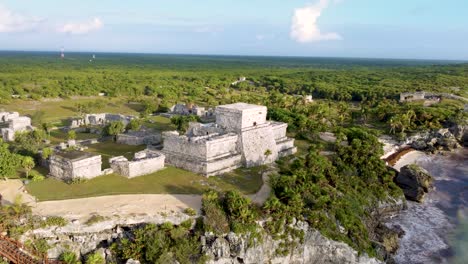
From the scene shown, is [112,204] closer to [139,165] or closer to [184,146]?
[139,165]

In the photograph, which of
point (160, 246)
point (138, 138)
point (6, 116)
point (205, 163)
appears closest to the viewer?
point (160, 246)

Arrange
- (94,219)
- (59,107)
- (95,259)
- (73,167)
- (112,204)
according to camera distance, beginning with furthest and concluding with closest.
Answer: (59,107) → (73,167) → (112,204) → (94,219) → (95,259)

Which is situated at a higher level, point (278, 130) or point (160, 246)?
point (278, 130)

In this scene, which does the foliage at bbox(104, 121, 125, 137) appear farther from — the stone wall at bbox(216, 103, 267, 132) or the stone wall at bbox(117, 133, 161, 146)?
the stone wall at bbox(216, 103, 267, 132)

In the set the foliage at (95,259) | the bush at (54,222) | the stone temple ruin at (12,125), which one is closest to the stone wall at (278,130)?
the foliage at (95,259)

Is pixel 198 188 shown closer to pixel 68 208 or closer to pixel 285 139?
pixel 68 208

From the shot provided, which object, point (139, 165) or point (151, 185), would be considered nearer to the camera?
point (151, 185)

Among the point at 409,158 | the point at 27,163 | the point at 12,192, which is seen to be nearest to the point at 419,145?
the point at 409,158
